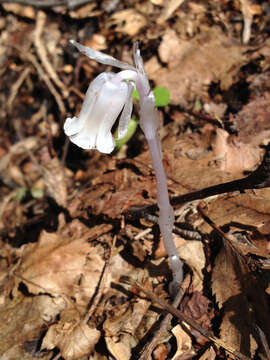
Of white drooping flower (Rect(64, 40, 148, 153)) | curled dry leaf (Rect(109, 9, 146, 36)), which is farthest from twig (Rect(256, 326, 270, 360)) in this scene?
curled dry leaf (Rect(109, 9, 146, 36))

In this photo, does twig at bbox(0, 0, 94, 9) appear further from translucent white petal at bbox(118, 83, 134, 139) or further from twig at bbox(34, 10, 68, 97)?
translucent white petal at bbox(118, 83, 134, 139)

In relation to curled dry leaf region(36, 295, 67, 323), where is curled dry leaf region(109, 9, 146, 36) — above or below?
above

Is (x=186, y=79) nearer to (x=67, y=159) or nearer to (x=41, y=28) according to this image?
(x=67, y=159)

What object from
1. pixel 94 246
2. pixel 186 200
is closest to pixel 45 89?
pixel 94 246

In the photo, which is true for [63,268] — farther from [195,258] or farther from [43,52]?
[43,52]

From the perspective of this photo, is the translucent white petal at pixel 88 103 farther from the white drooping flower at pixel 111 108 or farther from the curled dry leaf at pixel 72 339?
the curled dry leaf at pixel 72 339

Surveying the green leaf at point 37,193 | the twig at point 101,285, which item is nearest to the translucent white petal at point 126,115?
the twig at point 101,285
